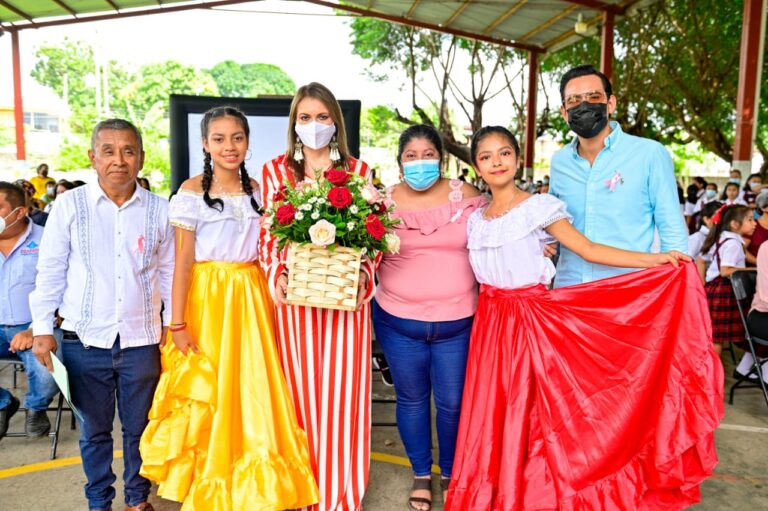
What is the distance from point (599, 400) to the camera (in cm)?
270

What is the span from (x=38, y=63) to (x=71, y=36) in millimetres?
2866

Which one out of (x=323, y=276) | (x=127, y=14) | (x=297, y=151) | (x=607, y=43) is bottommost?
(x=323, y=276)

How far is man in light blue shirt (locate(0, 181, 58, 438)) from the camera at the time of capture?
3.99 meters

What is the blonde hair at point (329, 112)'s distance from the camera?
2.88 meters

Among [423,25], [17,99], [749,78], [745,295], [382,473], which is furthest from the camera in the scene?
[423,25]

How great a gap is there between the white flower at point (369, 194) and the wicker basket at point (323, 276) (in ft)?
0.82

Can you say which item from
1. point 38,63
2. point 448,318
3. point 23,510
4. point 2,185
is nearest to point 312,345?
point 448,318

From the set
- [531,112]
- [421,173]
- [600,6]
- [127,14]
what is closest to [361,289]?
[421,173]

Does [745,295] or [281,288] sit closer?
[281,288]

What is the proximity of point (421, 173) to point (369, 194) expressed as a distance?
1.43 feet

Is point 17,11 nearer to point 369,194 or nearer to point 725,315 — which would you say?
point 369,194

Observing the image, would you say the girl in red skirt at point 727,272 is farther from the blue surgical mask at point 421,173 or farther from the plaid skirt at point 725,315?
the blue surgical mask at point 421,173

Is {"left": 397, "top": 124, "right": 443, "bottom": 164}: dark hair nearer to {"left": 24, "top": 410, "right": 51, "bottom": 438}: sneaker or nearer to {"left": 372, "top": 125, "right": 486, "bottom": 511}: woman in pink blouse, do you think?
{"left": 372, "top": 125, "right": 486, "bottom": 511}: woman in pink blouse

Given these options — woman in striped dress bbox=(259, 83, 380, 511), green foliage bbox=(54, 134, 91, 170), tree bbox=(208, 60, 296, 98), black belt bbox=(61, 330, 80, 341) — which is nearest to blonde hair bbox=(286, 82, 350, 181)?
woman in striped dress bbox=(259, 83, 380, 511)
